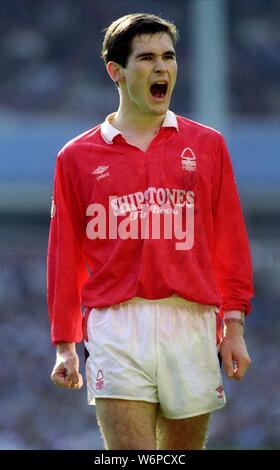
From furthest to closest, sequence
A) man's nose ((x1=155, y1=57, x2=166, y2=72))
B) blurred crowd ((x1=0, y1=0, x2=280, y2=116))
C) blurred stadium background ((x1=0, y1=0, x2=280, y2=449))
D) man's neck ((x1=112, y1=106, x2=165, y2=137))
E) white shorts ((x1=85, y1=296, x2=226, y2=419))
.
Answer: blurred crowd ((x1=0, y1=0, x2=280, y2=116)), blurred stadium background ((x1=0, y1=0, x2=280, y2=449)), man's neck ((x1=112, y1=106, x2=165, y2=137)), man's nose ((x1=155, y1=57, x2=166, y2=72)), white shorts ((x1=85, y1=296, x2=226, y2=419))

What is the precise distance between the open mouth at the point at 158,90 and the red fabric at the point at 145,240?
13cm

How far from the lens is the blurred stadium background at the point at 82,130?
917cm

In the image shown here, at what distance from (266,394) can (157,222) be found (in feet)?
19.0

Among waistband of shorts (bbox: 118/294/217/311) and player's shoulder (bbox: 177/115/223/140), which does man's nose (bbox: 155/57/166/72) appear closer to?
player's shoulder (bbox: 177/115/223/140)

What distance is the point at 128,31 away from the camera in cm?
393

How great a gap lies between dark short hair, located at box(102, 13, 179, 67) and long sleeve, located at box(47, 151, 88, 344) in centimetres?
39

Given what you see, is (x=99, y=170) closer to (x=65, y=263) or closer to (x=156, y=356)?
(x=65, y=263)

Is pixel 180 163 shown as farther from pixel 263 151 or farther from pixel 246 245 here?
pixel 263 151

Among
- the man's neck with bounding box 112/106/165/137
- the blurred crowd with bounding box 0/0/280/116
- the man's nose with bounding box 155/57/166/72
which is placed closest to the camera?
the man's nose with bounding box 155/57/166/72

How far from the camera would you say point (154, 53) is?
3.89 m

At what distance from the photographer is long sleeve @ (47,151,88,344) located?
13.0 feet

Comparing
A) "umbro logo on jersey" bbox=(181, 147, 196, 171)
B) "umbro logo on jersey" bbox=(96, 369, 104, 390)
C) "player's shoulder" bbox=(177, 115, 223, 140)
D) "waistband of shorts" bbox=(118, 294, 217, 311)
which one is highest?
"player's shoulder" bbox=(177, 115, 223, 140)
